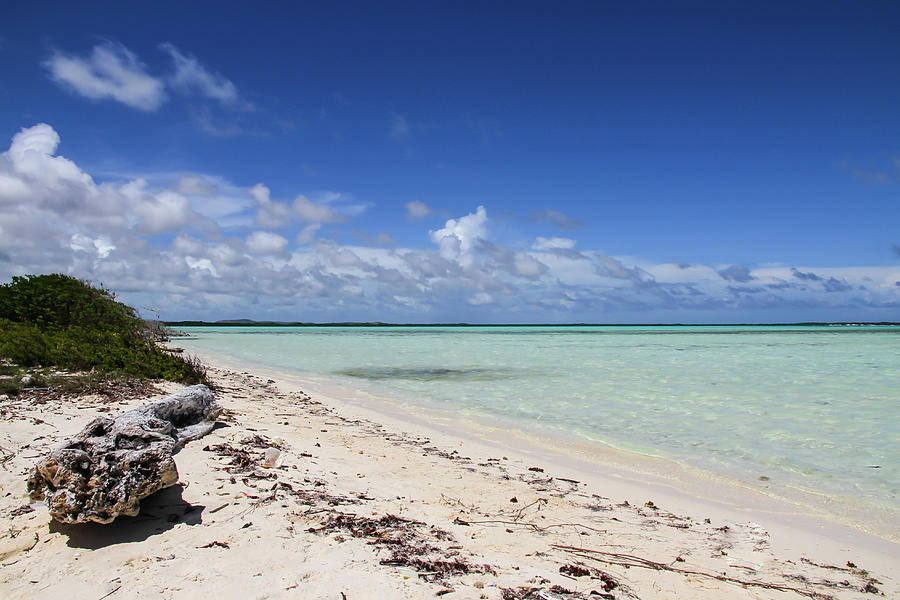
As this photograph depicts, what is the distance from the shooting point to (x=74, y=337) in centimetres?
1200

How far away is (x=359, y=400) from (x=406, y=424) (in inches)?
134

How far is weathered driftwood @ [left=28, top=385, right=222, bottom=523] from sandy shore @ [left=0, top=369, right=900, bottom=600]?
0.67 ft

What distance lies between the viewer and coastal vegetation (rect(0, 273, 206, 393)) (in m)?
10.4

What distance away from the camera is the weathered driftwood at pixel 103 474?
3271 mm

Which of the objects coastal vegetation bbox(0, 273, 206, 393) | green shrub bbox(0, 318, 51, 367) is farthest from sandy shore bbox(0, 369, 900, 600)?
green shrub bbox(0, 318, 51, 367)

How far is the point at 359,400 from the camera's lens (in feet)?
39.9

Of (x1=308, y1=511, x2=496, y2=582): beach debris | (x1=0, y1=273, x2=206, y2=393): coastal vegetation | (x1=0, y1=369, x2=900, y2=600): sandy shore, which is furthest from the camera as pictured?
(x1=0, y1=273, x2=206, y2=393): coastal vegetation

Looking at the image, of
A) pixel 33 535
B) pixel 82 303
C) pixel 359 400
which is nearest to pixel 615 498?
pixel 33 535

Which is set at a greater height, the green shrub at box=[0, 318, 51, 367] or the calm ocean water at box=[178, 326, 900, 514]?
the green shrub at box=[0, 318, 51, 367]

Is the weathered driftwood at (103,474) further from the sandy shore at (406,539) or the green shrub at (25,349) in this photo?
the green shrub at (25,349)

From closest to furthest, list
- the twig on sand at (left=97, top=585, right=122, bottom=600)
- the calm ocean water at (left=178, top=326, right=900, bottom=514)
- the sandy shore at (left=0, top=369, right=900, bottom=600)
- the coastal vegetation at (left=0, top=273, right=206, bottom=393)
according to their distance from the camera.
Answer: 1. the twig on sand at (left=97, top=585, right=122, bottom=600)
2. the sandy shore at (left=0, top=369, right=900, bottom=600)
3. the calm ocean water at (left=178, top=326, right=900, bottom=514)
4. the coastal vegetation at (left=0, top=273, right=206, bottom=393)

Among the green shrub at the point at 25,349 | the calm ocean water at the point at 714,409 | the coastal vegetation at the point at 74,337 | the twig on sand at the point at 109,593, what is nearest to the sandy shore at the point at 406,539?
the twig on sand at the point at 109,593

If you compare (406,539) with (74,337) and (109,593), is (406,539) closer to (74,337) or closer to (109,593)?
(109,593)

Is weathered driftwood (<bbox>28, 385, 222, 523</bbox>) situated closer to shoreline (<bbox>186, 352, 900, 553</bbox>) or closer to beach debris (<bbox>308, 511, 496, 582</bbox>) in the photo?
beach debris (<bbox>308, 511, 496, 582</bbox>)
